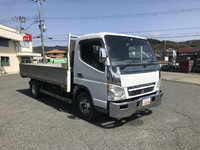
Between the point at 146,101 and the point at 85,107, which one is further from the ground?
the point at 146,101

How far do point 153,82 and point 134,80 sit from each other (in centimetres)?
80

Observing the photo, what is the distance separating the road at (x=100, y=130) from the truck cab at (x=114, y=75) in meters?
0.49

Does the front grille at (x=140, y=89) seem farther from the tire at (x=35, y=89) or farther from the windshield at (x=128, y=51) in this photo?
the tire at (x=35, y=89)

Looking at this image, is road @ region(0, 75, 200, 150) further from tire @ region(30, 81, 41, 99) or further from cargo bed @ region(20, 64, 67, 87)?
tire @ region(30, 81, 41, 99)

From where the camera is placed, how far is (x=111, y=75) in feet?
9.63

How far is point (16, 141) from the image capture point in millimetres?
2922

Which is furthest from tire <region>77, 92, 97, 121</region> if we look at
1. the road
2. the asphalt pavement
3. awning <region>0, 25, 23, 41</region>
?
awning <region>0, 25, 23, 41</region>

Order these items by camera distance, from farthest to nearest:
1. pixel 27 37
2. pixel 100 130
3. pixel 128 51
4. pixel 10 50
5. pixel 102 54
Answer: pixel 27 37 → pixel 10 50 → pixel 128 51 → pixel 100 130 → pixel 102 54

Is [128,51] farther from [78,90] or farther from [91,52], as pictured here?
Result: [78,90]

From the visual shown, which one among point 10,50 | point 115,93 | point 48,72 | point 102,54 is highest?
point 10,50

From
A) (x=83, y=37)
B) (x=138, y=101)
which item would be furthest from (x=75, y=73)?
(x=138, y=101)

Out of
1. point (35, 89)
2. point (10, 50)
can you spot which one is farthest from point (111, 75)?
point (10, 50)

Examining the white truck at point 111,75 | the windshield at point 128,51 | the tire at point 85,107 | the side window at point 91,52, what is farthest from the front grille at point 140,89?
the tire at point 85,107

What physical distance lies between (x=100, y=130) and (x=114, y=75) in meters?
1.40
